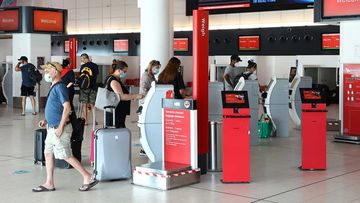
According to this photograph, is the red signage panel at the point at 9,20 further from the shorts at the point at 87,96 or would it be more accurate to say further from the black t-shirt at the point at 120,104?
the black t-shirt at the point at 120,104

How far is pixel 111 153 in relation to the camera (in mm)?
7539

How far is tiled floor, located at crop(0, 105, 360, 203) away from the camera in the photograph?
671cm

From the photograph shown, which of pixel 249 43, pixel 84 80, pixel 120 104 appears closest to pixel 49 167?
pixel 120 104

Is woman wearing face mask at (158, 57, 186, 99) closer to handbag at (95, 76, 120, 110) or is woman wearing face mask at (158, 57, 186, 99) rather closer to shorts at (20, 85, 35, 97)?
handbag at (95, 76, 120, 110)

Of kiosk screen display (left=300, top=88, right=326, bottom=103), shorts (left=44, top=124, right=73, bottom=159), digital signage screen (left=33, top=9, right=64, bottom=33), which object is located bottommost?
shorts (left=44, top=124, right=73, bottom=159)

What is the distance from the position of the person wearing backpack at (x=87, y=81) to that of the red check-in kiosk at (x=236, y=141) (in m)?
6.72

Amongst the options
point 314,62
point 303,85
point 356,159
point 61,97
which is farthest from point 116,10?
point 61,97

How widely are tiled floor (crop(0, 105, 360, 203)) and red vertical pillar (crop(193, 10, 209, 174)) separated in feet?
1.63

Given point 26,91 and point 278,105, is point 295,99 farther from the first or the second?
point 26,91

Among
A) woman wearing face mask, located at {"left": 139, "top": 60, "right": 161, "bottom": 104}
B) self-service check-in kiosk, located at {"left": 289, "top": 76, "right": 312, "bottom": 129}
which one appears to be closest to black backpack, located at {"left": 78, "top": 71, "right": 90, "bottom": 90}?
woman wearing face mask, located at {"left": 139, "top": 60, "right": 161, "bottom": 104}

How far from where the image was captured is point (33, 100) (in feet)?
56.1

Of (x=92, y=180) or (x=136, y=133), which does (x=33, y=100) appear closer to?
(x=136, y=133)

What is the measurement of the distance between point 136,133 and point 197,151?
209 inches

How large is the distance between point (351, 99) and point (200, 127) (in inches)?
197
